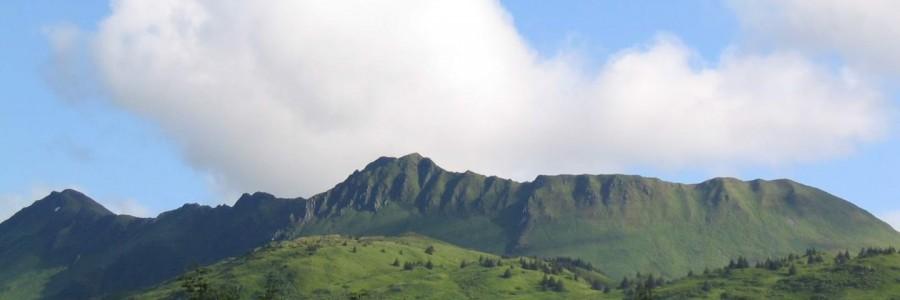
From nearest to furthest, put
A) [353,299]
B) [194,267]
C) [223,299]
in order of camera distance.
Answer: [194,267] < [223,299] < [353,299]

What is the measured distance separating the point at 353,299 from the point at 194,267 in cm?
2855

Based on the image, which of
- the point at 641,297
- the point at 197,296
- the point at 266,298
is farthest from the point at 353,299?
the point at 641,297

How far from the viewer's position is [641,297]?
15462 cm

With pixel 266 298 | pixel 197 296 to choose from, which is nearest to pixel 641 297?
pixel 266 298

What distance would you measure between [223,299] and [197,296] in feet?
22.3

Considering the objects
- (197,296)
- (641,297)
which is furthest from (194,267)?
(641,297)

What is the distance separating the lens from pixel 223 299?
144 metres

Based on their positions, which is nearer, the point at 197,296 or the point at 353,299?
the point at 197,296

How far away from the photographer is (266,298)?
5876 inches

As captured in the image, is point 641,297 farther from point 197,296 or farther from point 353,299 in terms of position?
point 197,296

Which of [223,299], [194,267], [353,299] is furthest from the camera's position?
[353,299]

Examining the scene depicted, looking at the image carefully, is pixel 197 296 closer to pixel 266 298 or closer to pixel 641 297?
pixel 266 298

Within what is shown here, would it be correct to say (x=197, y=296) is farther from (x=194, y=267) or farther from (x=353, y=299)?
(x=353, y=299)

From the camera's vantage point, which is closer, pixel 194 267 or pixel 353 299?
pixel 194 267
